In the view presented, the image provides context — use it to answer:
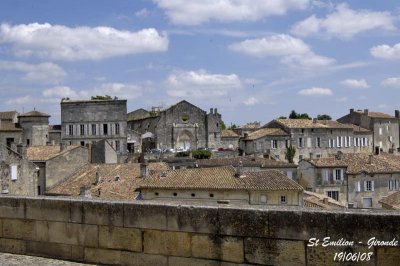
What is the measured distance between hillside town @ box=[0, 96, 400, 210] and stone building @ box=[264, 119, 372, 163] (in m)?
0.14

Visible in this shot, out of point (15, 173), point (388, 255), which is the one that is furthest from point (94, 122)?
point (388, 255)

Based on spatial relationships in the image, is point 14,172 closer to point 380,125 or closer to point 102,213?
point 102,213

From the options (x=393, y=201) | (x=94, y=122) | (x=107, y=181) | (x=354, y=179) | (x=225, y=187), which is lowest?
(x=393, y=201)

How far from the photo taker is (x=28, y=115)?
63.6 meters

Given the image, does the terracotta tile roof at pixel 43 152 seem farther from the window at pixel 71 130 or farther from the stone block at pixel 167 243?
the stone block at pixel 167 243

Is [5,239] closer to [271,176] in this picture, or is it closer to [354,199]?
[271,176]

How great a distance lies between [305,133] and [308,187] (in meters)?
25.6

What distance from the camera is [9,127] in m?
63.2

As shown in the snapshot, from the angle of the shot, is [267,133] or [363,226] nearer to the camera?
[363,226]

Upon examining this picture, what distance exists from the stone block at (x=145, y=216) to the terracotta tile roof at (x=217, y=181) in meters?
25.3

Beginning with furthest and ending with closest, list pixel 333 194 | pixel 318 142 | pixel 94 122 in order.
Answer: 1. pixel 318 142
2. pixel 94 122
3. pixel 333 194

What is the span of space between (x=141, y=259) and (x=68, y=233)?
48.8 inches

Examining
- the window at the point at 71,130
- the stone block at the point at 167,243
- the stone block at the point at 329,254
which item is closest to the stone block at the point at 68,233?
the stone block at the point at 167,243

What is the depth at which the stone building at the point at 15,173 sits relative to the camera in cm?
3350
